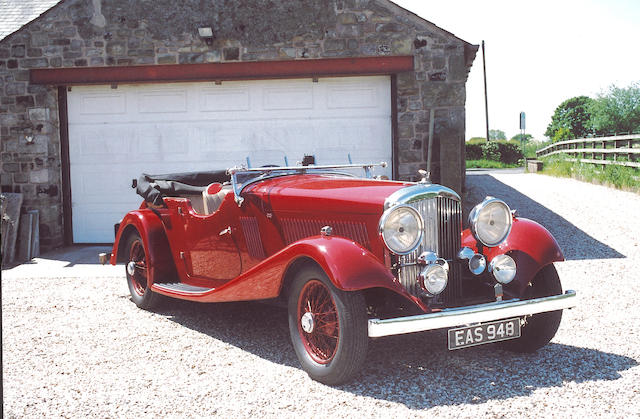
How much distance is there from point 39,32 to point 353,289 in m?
7.91

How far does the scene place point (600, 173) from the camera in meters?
14.7

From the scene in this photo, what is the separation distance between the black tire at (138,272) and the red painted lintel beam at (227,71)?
391cm

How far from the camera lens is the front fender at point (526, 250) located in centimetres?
410

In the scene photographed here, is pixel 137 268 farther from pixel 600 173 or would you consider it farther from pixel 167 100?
pixel 600 173

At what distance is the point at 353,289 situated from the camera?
11.2 feet

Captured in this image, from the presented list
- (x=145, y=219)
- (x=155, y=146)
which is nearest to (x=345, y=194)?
(x=145, y=219)

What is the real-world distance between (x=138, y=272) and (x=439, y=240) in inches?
123

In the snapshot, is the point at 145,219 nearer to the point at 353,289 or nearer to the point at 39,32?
the point at 353,289

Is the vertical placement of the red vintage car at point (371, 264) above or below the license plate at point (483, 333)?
above

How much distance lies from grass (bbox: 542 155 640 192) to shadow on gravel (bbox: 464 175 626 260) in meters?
2.06

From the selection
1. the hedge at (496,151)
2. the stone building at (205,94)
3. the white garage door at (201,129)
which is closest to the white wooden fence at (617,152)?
the stone building at (205,94)

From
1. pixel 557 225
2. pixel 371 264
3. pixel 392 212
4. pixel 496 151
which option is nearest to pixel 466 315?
pixel 371 264

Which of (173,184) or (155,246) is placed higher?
(173,184)

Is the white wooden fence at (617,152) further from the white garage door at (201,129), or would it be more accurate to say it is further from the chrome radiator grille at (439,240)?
the chrome radiator grille at (439,240)
